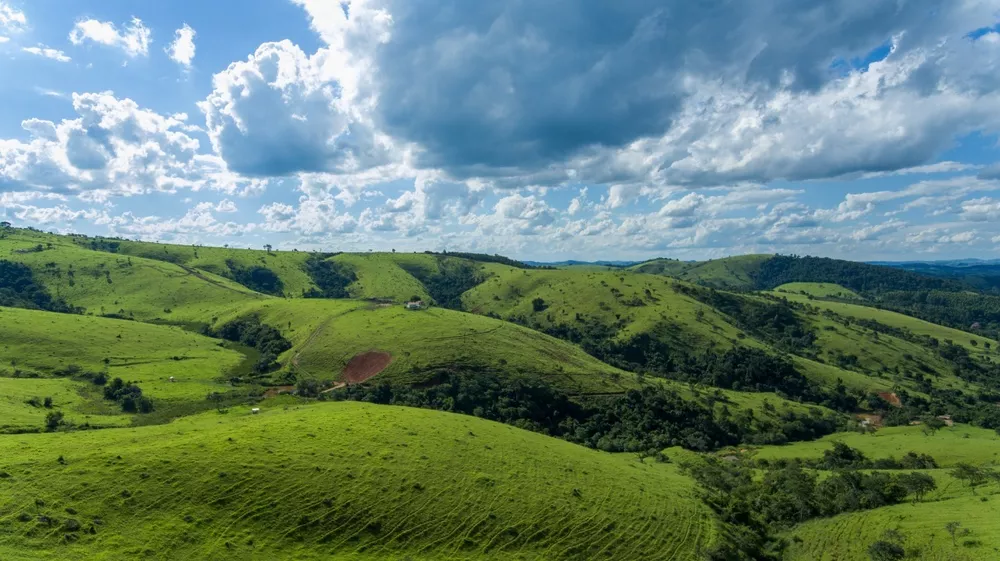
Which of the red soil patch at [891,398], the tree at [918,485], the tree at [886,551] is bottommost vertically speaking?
the red soil patch at [891,398]

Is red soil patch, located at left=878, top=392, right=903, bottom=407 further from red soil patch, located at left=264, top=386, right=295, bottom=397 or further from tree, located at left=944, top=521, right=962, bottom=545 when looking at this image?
red soil patch, located at left=264, top=386, right=295, bottom=397

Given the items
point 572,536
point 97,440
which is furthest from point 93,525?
point 572,536

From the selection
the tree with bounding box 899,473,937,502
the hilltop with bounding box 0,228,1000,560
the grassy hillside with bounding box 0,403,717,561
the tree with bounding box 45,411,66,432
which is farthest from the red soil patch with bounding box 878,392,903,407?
the tree with bounding box 45,411,66,432

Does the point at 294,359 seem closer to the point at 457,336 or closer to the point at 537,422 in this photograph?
the point at 457,336

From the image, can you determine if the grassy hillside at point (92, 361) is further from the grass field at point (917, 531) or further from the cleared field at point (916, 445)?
the cleared field at point (916, 445)

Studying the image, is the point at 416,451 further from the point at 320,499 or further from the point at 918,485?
the point at 918,485

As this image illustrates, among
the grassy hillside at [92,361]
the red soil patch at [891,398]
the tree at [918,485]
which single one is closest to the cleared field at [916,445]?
the tree at [918,485]
